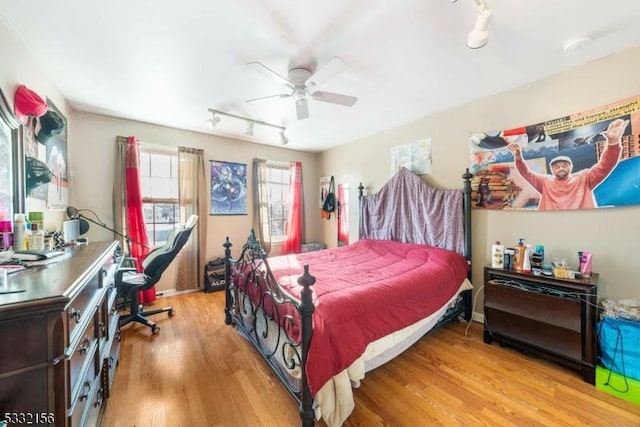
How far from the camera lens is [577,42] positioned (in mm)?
1742

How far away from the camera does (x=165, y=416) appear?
1.53 metres

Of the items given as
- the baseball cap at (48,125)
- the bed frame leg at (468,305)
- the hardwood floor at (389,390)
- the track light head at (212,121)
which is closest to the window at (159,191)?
the track light head at (212,121)

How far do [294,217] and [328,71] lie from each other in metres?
3.19

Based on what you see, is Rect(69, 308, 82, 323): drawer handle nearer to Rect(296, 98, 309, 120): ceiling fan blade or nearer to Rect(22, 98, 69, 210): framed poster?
Rect(22, 98, 69, 210): framed poster

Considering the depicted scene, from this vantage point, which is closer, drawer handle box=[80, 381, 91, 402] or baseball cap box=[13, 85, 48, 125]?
drawer handle box=[80, 381, 91, 402]

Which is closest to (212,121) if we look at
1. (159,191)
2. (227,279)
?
(159,191)

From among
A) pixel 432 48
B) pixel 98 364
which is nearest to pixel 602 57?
pixel 432 48

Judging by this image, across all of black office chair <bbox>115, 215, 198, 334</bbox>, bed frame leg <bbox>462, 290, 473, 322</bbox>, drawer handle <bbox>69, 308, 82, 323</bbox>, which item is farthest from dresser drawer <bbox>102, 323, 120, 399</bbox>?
bed frame leg <bbox>462, 290, 473, 322</bbox>

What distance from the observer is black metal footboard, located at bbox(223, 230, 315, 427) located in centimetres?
137

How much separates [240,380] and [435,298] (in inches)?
67.9

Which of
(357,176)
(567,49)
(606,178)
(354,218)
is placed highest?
(567,49)

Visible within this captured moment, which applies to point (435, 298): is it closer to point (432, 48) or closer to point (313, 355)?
point (313, 355)

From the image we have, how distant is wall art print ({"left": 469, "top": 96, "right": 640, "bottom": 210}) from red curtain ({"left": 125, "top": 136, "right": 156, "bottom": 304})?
4166mm

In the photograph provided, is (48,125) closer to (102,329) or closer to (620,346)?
(102,329)
